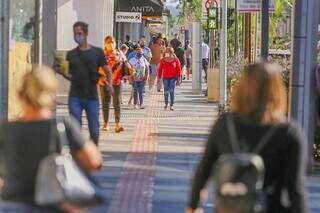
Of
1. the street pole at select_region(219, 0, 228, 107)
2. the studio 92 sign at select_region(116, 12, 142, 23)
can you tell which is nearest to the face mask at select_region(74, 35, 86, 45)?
the street pole at select_region(219, 0, 228, 107)

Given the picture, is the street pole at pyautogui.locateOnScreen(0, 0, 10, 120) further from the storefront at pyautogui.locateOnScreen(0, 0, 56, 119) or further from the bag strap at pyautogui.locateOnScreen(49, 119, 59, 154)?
the bag strap at pyautogui.locateOnScreen(49, 119, 59, 154)

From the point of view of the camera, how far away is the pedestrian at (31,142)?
5.20 metres

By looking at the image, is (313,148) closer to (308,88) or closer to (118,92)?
(308,88)

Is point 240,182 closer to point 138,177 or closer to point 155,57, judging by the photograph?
point 138,177

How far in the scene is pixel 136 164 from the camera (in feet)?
42.4

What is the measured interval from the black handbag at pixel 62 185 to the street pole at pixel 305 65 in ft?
24.1

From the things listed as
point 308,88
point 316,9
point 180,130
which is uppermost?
point 316,9

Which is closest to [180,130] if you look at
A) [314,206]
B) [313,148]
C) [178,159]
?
[178,159]

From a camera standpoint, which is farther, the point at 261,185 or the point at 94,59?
the point at 94,59

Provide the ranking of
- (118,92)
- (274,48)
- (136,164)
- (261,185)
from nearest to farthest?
(261,185) < (136,164) < (118,92) < (274,48)

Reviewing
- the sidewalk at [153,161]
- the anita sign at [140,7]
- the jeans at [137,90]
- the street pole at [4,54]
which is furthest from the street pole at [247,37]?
the street pole at [4,54]

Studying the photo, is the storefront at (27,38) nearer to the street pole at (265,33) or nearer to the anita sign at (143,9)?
the street pole at (265,33)

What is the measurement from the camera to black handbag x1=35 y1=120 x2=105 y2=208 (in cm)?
508

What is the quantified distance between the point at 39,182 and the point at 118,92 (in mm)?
12494
